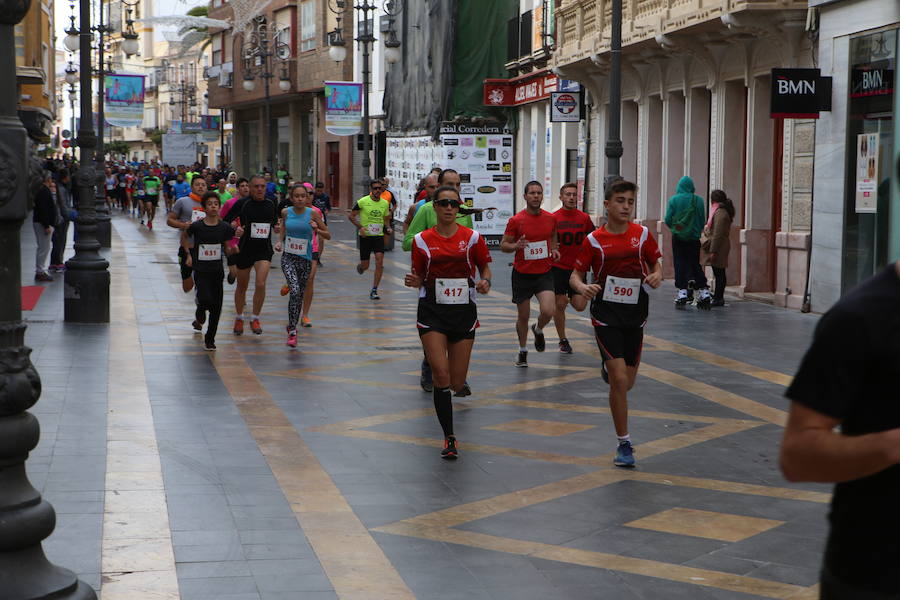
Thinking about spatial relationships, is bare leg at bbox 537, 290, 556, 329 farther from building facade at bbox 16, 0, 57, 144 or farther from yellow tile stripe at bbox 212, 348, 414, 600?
building facade at bbox 16, 0, 57, 144

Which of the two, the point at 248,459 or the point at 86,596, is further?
the point at 248,459

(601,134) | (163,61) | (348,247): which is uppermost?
(163,61)

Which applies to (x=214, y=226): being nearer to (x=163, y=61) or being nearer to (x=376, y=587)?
(x=376, y=587)

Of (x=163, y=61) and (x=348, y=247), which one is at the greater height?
(x=163, y=61)

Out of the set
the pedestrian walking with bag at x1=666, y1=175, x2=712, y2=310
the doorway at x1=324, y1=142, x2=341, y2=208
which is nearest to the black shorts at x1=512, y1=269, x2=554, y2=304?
the pedestrian walking with bag at x1=666, y1=175, x2=712, y2=310

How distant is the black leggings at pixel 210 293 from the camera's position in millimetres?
13773

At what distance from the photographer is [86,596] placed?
191 inches

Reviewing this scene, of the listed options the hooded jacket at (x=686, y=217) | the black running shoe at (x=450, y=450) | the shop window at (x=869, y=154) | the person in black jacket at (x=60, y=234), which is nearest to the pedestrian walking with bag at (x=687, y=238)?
the hooded jacket at (x=686, y=217)

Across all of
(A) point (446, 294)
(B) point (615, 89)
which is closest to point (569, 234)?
(A) point (446, 294)

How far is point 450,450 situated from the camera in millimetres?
8367

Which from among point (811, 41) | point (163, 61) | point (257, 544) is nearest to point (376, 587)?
point (257, 544)

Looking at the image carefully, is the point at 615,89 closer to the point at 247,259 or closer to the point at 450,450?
the point at 247,259

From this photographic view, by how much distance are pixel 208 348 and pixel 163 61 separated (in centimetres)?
10030

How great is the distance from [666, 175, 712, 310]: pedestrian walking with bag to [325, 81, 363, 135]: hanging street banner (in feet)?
73.7
